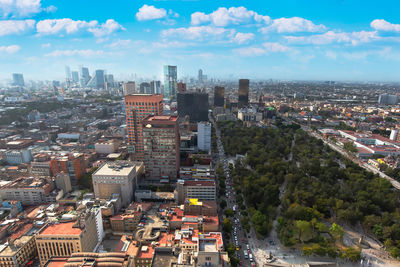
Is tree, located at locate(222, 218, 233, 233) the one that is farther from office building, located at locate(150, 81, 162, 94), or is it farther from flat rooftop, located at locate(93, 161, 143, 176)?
office building, located at locate(150, 81, 162, 94)

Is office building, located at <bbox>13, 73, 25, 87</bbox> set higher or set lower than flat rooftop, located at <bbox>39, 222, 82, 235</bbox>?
higher

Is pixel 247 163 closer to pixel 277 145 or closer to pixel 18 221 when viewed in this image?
pixel 277 145

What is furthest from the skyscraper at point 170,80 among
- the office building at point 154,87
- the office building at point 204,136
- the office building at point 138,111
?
the office building at point 138,111

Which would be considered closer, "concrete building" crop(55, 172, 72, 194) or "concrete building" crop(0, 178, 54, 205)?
"concrete building" crop(0, 178, 54, 205)

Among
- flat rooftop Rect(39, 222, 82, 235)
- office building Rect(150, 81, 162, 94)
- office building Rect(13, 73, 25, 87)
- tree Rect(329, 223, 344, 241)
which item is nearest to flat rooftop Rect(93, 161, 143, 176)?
flat rooftop Rect(39, 222, 82, 235)

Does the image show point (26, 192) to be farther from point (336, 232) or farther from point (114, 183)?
point (336, 232)

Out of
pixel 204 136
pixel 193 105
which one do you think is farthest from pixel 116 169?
pixel 193 105

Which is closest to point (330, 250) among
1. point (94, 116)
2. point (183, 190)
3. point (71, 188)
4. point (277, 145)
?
point (183, 190)
